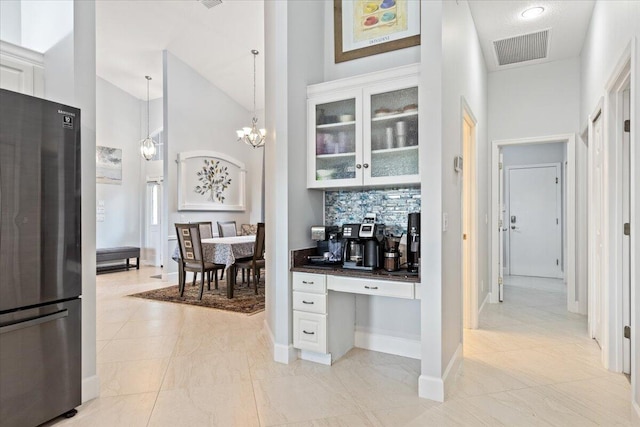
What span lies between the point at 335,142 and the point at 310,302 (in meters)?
1.26

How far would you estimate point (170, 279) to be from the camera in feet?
21.4

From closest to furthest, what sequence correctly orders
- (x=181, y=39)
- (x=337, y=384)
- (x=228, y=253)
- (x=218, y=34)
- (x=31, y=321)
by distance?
(x=31, y=321) < (x=337, y=384) < (x=228, y=253) < (x=218, y=34) < (x=181, y=39)

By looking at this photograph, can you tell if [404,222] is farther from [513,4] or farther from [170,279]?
[170,279]

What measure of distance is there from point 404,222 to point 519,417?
1433 millimetres

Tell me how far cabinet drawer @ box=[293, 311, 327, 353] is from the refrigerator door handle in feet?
4.87

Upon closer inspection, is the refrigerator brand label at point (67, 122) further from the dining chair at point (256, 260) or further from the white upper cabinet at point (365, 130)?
the dining chair at point (256, 260)

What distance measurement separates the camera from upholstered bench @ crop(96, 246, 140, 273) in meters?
7.17

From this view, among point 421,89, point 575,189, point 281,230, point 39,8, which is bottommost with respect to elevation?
point 281,230

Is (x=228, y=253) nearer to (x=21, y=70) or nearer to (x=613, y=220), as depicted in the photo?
(x=21, y=70)

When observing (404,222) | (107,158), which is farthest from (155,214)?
(404,222)

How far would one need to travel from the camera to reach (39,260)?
1.92 meters

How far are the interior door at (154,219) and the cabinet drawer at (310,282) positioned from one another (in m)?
6.50

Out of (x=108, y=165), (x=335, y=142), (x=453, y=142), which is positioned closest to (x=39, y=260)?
(x=335, y=142)

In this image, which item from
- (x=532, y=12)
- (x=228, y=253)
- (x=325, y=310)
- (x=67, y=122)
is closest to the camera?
(x=67, y=122)
